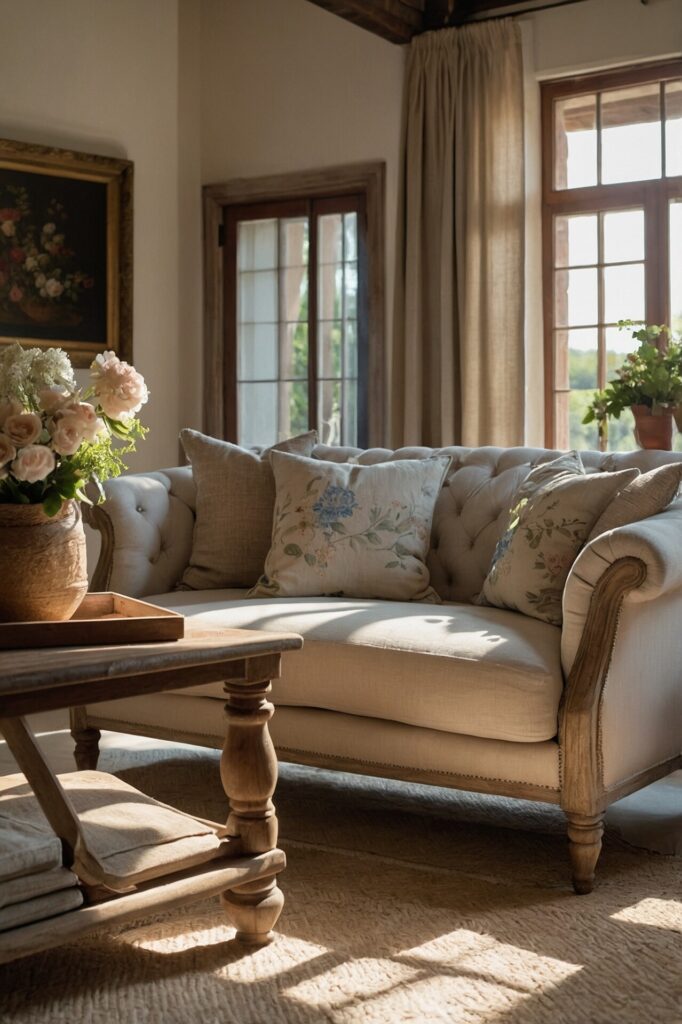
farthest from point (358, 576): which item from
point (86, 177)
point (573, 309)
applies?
point (86, 177)

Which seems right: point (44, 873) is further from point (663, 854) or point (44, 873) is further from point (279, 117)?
point (279, 117)

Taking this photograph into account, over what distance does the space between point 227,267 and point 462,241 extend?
1.43 m

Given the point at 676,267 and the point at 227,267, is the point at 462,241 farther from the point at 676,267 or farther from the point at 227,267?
the point at 227,267

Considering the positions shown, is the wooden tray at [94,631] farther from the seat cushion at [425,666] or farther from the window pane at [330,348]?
the window pane at [330,348]

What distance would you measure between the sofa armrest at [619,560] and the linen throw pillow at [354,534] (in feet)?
2.60

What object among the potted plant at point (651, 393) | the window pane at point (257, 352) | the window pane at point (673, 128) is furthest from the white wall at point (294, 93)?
the potted plant at point (651, 393)

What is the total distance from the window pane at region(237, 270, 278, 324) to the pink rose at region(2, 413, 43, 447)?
4.13 meters

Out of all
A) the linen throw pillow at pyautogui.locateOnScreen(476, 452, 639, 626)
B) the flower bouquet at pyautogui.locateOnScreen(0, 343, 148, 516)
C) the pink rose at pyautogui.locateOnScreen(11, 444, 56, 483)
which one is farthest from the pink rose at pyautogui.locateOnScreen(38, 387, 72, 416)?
the linen throw pillow at pyautogui.locateOnScreen(476, 452, 639, 626)

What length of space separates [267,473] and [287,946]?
1721 mm

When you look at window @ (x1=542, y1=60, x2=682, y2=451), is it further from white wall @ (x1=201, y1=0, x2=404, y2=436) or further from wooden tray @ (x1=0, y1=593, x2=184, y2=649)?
wooden tray @ (x1=0, y1=593, x2=184, y2=649)

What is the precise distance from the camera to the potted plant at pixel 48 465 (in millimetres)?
2217

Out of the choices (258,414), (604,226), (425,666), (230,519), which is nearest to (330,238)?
(258,414)

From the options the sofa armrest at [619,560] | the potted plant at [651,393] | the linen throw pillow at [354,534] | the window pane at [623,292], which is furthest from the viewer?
the window pane at [623,292]

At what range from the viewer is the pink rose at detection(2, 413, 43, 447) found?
7.22 ft
